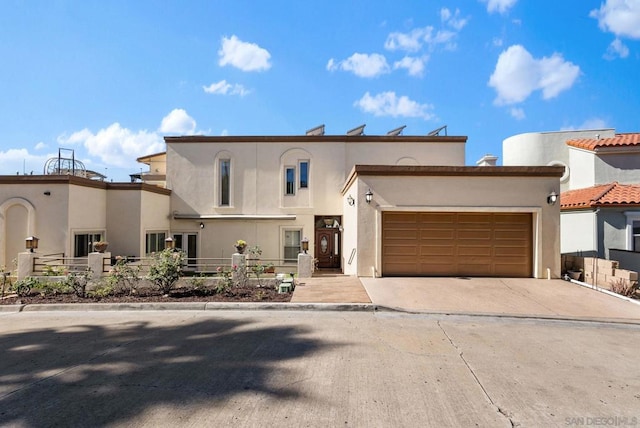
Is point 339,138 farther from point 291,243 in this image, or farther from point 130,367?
point 130,367

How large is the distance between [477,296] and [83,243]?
14556 millimetres

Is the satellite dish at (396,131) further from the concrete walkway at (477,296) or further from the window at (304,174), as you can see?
the concrete walkway at (477,296)

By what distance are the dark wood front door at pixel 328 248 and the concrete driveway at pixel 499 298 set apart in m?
5.88

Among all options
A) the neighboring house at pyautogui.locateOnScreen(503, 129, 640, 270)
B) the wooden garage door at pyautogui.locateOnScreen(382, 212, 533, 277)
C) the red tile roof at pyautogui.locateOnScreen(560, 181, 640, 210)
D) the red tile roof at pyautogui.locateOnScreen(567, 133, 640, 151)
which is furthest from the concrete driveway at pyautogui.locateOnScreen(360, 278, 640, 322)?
the red tile roof at pyautogui.locateOnScreen(567, 133, 640, 151)

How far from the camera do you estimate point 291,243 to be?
54.3ft

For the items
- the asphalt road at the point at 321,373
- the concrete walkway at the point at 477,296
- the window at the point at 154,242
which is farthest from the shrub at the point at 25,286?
the concrete walkway at the point at 477,296

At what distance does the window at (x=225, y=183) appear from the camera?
55.2 ft

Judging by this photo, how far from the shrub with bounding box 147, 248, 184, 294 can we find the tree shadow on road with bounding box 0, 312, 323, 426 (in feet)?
7.96

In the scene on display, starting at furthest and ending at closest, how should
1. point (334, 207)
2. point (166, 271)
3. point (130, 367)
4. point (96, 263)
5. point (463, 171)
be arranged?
1. point (334, 207)
2. point (463, 171)
3. point (96, 263)
4. point (166, 271)
5. point (130, 367)

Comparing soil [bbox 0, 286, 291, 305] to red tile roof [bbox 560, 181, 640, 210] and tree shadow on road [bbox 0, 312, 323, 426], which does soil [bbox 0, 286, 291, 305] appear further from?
red tile roof [bbox 560, 181, 640, 210]

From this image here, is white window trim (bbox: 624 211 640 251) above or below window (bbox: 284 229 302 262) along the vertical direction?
above

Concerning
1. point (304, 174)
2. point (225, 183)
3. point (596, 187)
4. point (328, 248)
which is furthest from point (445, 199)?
point (225, 183)

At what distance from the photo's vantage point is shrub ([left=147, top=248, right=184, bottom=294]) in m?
9.01

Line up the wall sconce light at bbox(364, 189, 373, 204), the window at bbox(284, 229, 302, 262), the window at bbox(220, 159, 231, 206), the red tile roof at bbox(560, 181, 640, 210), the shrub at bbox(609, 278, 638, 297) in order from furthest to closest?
the window at bbox(220, 159, 231, 206), the window at bbox(284, 229, 302, 262), the red tile roof at bbox(560, 181, 640, 210), the wall sconce light at bbox(364, 189, 373, 204), the shrub at bbox(609, 278, 638, 297)
